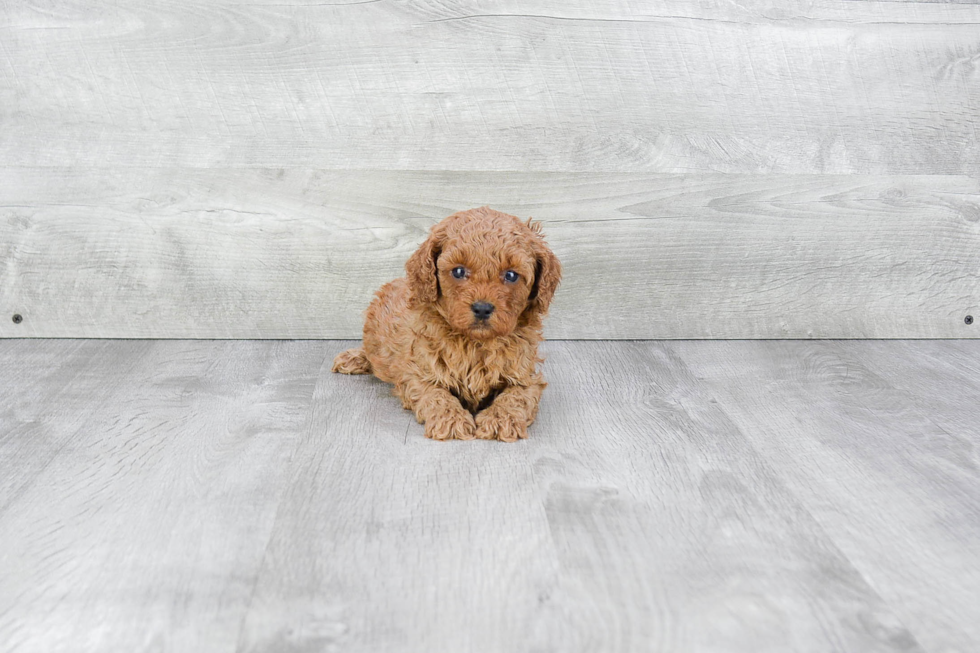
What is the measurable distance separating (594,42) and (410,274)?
124 centimetres

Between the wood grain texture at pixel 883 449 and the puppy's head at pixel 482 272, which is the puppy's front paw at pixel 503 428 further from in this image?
the wood grain texture at pixel 883 449

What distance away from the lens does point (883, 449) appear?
7.13 feet

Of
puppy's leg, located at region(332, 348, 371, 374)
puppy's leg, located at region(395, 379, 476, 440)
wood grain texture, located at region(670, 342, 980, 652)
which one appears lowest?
wood grain texture, located at region(670, 342, 980, 652)

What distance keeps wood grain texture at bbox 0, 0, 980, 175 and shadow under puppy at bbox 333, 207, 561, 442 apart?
2.70 ft

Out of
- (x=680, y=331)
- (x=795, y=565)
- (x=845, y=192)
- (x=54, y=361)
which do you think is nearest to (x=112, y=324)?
(x=54, y=361)

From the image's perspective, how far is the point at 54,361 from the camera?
274cm

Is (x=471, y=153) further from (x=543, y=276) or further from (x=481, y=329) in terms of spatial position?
(x=481, y=329)

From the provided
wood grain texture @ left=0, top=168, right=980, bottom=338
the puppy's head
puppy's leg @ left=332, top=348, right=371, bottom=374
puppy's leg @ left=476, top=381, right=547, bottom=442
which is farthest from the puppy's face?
wood grain texture @ left=0, top=168, right=980, bottom=338

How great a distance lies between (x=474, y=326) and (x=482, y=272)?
0.44ft

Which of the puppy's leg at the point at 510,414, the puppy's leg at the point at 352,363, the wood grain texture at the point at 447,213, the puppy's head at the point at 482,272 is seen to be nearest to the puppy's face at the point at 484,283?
the puppy's head at the point at 482,272

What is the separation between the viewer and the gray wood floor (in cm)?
142

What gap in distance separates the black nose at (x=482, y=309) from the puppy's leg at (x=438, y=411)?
0.93 ft

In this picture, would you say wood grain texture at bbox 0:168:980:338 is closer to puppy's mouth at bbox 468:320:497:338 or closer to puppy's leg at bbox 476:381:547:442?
puppy's leg at bbox 476:381:547:442

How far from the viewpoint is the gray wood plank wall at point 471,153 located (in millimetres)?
2854
